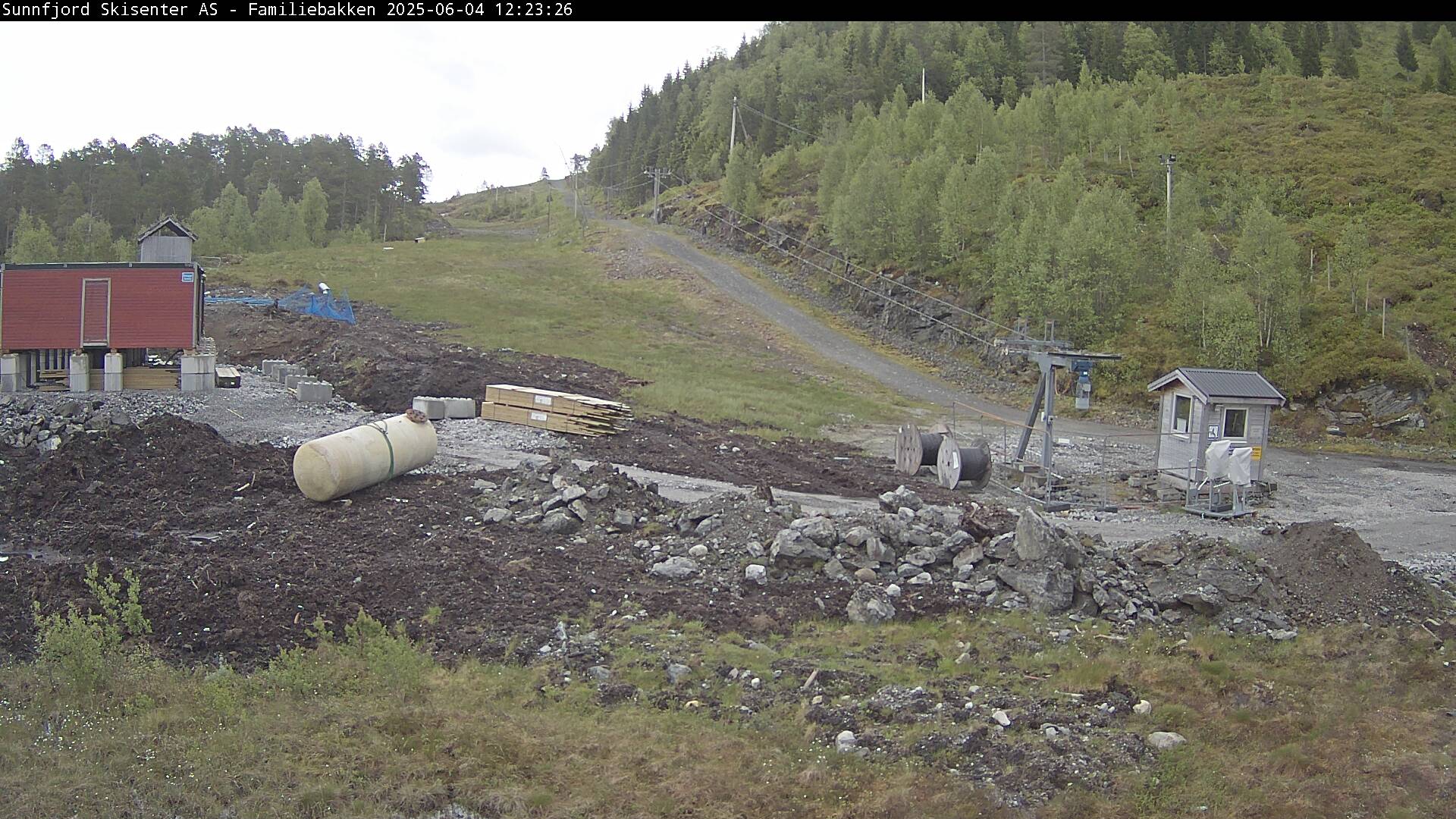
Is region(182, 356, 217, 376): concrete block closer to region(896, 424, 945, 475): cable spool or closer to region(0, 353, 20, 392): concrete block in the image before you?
region(0, 353, 20, 392): concrete block

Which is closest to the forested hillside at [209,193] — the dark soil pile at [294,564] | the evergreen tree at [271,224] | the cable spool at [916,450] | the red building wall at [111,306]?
the evergreen tree at [271,224]

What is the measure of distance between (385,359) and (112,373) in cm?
775

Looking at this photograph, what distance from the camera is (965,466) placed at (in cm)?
2297

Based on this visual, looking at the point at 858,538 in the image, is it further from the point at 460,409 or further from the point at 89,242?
the point at 89,242

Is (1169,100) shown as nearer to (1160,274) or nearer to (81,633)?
(1160,274)

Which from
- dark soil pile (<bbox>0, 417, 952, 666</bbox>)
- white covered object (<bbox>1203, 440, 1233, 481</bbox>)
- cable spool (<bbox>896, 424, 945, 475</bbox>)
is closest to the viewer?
dark soil pile (<bbox>0, 417, 952, 666</bbox>)

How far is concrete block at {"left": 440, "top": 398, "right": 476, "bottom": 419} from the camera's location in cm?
2584

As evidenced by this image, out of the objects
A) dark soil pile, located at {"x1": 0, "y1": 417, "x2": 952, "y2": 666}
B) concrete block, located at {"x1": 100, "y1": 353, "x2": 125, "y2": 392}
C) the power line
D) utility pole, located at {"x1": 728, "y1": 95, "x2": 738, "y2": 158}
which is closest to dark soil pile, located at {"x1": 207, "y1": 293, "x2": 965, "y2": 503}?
concrete block, located at {"x1": 100, "y1": 353, "x2": 125, "y2": 392}

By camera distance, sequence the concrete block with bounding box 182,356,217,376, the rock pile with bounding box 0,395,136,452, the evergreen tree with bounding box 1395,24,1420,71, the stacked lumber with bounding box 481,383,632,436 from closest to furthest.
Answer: the rock pile with bounding box 0,395,136,452 → the stacked lumber with bounding box 481,383,632,436 → the concrete block with bounding box 182,356,217,376 → the evergreen tree with bounding box 1395,24,1420,71

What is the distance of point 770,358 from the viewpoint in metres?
43.1

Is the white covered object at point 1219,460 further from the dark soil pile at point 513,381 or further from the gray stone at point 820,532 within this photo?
the gray stone at point 820,532

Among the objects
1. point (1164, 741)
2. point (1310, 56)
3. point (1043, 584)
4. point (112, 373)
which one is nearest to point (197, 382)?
point (112, 373)

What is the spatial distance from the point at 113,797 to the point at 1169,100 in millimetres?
84207

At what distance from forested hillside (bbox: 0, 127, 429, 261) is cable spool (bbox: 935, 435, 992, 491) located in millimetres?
60254
